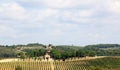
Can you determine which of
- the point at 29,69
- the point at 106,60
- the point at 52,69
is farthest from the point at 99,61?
the point at 29,69

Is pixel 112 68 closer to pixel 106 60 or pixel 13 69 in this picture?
pixel 106 60

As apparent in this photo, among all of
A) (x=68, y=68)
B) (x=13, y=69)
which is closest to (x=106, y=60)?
(x=68, y=68)

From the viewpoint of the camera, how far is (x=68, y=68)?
160 m

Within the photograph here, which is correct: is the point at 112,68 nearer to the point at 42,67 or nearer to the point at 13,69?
the point at 42,67

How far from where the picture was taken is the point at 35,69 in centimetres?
15638

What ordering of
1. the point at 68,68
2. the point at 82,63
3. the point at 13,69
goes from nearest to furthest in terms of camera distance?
the point at 13,69 < the point at 68,68 < the point at 82,63

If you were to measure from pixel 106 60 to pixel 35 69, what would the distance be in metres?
45.2

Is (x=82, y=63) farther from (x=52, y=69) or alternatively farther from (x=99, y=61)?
(x=52, y=69)

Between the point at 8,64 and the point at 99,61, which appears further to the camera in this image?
the point at 99,61

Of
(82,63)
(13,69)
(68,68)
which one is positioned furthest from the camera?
(82,63)

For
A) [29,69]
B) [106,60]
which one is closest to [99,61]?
[106,60]

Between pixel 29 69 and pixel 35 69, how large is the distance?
12.7ft

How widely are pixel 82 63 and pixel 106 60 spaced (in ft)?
51.9

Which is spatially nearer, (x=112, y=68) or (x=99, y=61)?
(x=112, y=68)
